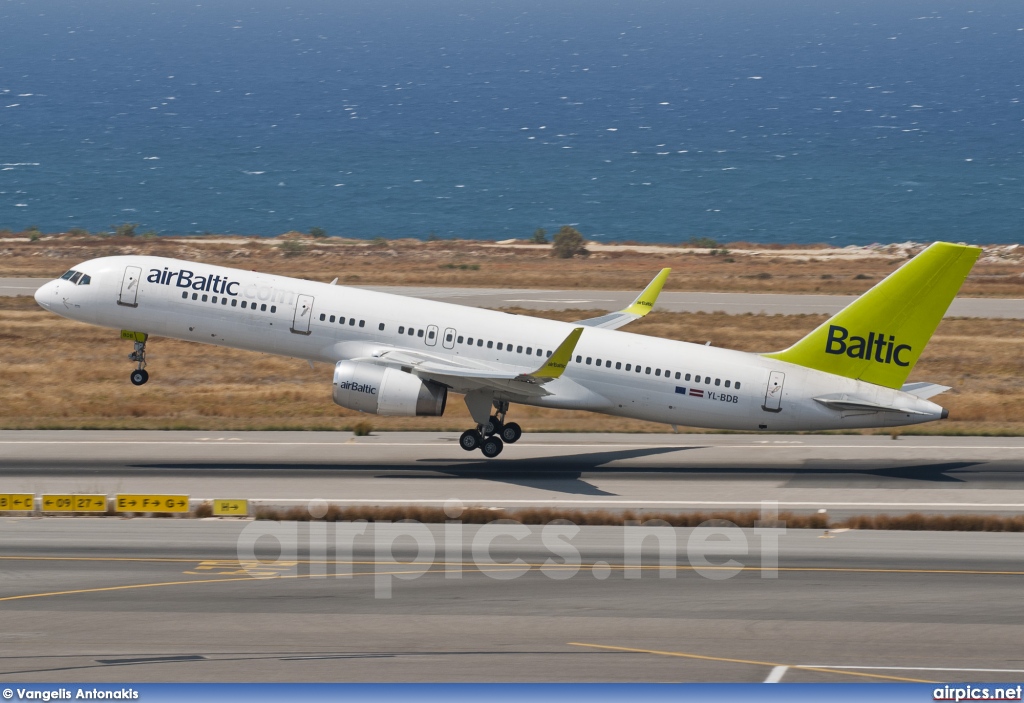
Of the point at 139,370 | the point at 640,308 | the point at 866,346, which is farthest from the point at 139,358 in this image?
the point at 866,346

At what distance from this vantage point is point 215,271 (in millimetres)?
46656

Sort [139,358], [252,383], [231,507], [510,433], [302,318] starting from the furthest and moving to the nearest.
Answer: [252,383], [139,358], [510,433], [302,318], [231,507]

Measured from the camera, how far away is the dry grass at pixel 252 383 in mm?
54000

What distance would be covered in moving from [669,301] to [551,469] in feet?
130

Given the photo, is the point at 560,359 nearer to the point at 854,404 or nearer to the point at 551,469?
the point at 551,469

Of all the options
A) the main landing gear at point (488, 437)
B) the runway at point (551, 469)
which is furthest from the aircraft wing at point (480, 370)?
the runway at point (551, 469)

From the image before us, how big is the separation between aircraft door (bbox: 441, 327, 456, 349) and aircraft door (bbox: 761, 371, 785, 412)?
11.2 m

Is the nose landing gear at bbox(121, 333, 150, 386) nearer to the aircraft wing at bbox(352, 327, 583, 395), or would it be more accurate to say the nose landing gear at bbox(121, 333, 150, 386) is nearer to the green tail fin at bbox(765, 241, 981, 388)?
the aircraft wing at bbox(352, 327, 583, 395)

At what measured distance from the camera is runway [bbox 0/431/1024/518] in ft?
135

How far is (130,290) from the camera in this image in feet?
152

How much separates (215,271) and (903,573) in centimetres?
2649

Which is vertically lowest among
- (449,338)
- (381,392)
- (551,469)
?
(551,469)

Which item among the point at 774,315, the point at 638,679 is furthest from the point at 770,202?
the point at 638,679

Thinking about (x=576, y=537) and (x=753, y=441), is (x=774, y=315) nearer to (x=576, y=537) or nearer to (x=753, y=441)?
(x=753, y=441)
